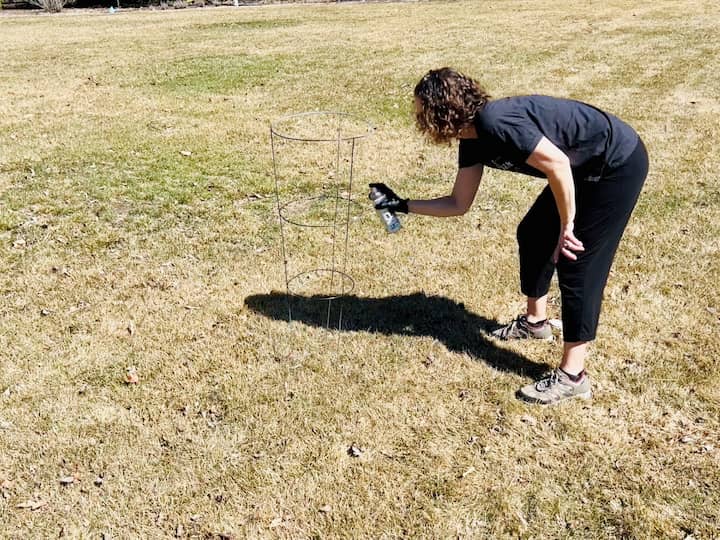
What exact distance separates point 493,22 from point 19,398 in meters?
16.5

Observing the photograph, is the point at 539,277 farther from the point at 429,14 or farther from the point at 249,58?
the point at 429,14

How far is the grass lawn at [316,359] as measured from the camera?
2.99 meters

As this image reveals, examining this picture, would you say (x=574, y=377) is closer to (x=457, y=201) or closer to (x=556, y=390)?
(x=556, y=390)

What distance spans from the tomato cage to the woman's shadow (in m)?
0.04

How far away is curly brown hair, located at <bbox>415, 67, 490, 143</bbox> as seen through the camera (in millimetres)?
2939

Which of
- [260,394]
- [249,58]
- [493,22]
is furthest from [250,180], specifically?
[493,22]

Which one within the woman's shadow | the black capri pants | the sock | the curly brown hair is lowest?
the woman's shadow

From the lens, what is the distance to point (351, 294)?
185 inches

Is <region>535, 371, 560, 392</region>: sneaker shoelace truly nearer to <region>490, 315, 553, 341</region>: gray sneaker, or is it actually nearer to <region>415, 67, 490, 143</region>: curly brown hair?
<region>490, 315, 553, 341</region>: gray sneaker

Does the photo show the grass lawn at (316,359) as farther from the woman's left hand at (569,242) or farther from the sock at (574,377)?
the woman's left hand at (569,242)

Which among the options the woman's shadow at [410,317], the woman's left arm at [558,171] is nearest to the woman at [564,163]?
the woman's left arm at [558,171]

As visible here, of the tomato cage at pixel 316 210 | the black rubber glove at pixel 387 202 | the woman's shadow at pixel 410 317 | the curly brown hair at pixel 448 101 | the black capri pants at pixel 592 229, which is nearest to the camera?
the curly brown hair at pixel 448 101

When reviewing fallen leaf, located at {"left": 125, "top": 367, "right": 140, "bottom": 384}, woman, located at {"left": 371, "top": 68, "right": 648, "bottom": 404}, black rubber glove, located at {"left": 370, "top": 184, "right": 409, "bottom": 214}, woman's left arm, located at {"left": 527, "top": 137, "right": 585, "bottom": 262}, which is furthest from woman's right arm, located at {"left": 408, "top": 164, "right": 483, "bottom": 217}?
fallen leaf, located at {"left": 125, "top": 367, "right": 140, "bottom": 384}

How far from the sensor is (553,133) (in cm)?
A: 292
